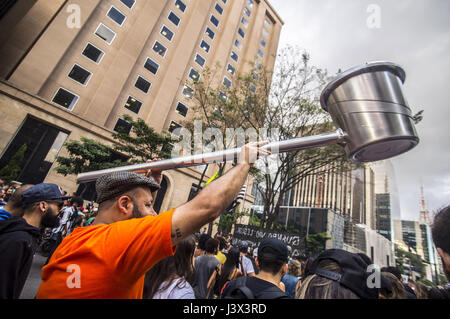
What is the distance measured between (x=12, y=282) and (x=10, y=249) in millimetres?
304

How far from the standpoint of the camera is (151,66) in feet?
76.8

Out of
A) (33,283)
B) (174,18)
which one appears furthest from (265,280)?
(174,18)

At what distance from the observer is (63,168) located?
14227mm

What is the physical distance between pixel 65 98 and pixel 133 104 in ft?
18.8

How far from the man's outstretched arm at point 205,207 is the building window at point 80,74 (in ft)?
75.8

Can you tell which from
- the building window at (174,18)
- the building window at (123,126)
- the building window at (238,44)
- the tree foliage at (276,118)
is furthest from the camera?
the building window at (238,44)

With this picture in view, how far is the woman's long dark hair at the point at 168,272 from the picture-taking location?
8.27 ft

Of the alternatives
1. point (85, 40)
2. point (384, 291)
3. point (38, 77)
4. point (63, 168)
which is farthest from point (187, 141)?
point (384, 291)

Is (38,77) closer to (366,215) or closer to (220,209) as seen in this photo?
(220,209)

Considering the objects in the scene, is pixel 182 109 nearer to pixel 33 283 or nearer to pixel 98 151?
pixel 98 151

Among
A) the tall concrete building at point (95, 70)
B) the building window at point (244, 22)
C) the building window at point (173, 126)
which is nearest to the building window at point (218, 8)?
the tall concrete building at point (95, 70)

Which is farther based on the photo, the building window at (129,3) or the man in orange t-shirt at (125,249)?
the building window at (129,3)

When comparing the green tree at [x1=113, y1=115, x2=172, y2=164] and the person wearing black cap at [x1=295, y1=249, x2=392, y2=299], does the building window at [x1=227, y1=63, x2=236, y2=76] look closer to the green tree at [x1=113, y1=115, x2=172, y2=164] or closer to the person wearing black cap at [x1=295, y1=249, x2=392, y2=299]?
the green tree at [x1=113, y1=115, x2=172, y2=164]

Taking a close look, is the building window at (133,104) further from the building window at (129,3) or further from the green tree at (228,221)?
the green tree at (228,221)
